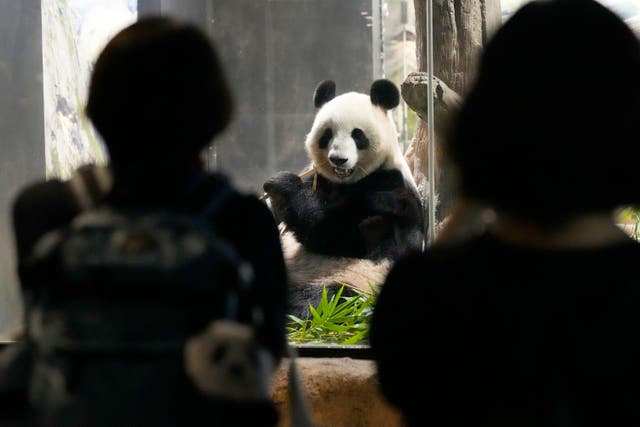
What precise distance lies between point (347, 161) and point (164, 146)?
2.91 m

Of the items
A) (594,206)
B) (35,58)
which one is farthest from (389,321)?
(35,58)

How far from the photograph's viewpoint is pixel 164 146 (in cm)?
147

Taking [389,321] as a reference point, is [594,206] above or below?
above

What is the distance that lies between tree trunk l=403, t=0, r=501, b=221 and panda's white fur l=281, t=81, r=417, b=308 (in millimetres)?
99

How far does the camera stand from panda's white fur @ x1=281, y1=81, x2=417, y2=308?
4.13 m

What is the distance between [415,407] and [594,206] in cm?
42

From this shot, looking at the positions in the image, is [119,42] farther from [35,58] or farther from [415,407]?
[35,58]

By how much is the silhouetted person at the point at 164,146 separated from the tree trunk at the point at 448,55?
2665 millimetres

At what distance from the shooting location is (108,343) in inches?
53.1

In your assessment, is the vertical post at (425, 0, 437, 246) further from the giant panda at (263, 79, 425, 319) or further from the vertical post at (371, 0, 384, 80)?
the vertical post at (371, 0, 384, 80)

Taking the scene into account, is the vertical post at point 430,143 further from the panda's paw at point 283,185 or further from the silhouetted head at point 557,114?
the silhouetted head at point 557,114

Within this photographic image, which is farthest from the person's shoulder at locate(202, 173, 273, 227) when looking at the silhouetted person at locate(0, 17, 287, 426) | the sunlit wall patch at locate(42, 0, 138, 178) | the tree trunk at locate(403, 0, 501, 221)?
the tree trunk at locate(403, 0, 501, 221)

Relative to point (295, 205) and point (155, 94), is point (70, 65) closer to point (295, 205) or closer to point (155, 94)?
point (295, 205)

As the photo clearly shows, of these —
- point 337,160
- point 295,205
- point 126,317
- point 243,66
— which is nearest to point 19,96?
point 243,66
